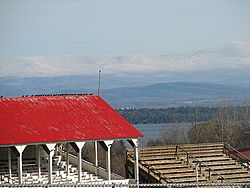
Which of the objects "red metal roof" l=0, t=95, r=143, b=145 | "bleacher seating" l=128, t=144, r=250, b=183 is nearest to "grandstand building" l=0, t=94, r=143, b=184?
"red metal roof" l=0, t=95, r=143, b=145

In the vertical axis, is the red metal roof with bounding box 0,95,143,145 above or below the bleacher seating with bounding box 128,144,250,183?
above

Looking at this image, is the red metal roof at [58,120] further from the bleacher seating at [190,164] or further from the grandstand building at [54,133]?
the bleacher seating at [190,164]

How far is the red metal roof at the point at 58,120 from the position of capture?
38031 millimetres

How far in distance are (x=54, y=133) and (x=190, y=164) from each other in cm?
883

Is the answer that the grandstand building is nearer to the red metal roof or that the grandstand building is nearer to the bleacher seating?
the red metal roof

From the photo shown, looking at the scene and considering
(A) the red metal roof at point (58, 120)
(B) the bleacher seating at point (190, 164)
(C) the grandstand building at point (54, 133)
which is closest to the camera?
(C) the grandstand building at point (54, 133)

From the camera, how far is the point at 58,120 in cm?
3997

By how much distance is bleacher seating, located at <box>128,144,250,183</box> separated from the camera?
134 feet

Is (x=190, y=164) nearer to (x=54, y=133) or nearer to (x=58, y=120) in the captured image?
(x=58, y=120)

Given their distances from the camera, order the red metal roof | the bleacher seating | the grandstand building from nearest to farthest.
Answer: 1. the grandstand building
2. the red metal roof
3. the bleacher seating

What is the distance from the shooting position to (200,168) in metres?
42.7

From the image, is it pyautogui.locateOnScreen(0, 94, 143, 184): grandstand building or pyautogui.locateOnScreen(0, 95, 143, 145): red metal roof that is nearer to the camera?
pyautogui.locateOnScreen(0, 94, 143, 184): grandstand building

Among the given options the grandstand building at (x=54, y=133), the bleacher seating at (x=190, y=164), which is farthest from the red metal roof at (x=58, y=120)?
the bleacher seating at (x=190, y=164)

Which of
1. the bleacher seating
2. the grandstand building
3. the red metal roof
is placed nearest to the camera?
the grandstand building
